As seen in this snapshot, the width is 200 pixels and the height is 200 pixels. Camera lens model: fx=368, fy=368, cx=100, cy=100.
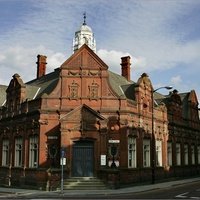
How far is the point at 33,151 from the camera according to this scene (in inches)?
1185

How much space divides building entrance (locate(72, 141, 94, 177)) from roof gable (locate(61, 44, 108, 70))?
6133mm

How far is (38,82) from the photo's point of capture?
37.5 metres

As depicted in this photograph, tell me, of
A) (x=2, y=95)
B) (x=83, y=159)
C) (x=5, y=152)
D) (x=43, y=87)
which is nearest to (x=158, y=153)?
(x=83, y=159)

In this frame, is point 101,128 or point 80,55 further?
point 80,55

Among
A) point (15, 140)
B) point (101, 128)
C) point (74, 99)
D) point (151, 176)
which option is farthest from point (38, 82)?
point (151, 176)

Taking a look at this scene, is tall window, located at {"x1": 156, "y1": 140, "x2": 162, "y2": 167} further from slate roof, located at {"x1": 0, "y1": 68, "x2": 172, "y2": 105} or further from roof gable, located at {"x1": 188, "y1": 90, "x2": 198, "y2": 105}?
roof gable, located at {"x1": 188, "y1": 90, "x2": 198, "y2": 105}

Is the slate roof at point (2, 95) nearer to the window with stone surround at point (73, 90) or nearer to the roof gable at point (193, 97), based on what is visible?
the window with stone surround at point (73, 90)

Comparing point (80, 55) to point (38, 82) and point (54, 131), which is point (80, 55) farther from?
point (38, 82)

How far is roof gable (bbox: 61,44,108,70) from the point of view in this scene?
29536 mm

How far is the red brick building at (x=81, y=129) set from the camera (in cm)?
2781

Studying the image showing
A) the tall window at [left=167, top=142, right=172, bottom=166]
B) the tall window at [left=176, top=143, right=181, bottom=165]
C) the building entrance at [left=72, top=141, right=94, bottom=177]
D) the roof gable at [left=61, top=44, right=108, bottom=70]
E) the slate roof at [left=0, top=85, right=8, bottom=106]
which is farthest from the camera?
the tall window at [left=176, top=143, right=181, bottom=165]

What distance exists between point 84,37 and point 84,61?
59.3ft

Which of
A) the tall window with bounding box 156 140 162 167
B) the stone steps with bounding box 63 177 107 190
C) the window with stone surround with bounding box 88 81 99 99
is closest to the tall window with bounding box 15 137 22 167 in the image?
the stone steps with bounding box 63 177 107 190

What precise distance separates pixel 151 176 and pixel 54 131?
33.9 feet
